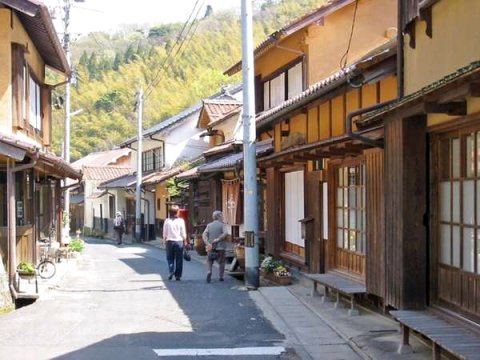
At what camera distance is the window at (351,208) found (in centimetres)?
1141

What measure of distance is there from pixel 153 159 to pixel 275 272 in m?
28.1

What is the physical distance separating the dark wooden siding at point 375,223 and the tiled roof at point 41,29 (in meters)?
7.50

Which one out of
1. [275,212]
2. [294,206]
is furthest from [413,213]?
[275,212]

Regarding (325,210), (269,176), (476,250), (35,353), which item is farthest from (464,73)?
(269,176)

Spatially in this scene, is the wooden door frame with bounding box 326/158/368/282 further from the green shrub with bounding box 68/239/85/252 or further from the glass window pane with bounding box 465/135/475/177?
the green shrub with bounding box 68/239/85/252

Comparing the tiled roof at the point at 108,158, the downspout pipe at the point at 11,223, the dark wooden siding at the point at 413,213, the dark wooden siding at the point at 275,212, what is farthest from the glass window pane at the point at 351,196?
the tiled roof at the point at 108,158

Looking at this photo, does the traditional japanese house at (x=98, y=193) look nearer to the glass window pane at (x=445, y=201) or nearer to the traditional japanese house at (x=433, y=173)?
the traditional japanese house at (x=433, y=173)

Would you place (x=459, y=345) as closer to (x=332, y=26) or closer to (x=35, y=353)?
(x=35, y=353)

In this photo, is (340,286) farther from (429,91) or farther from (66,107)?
(66,107)

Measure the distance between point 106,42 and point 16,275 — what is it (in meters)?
93.0

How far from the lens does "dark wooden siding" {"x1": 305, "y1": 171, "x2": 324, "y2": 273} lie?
13.5 m

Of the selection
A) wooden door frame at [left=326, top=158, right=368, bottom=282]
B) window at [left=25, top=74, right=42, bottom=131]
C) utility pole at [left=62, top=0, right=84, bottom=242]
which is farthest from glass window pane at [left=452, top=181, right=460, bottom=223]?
utility pole at [left=62, top=0, right=84, bottom=242]

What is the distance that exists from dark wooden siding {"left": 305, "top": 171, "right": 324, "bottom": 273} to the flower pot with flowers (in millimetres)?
639

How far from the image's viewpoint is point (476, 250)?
6.88m
